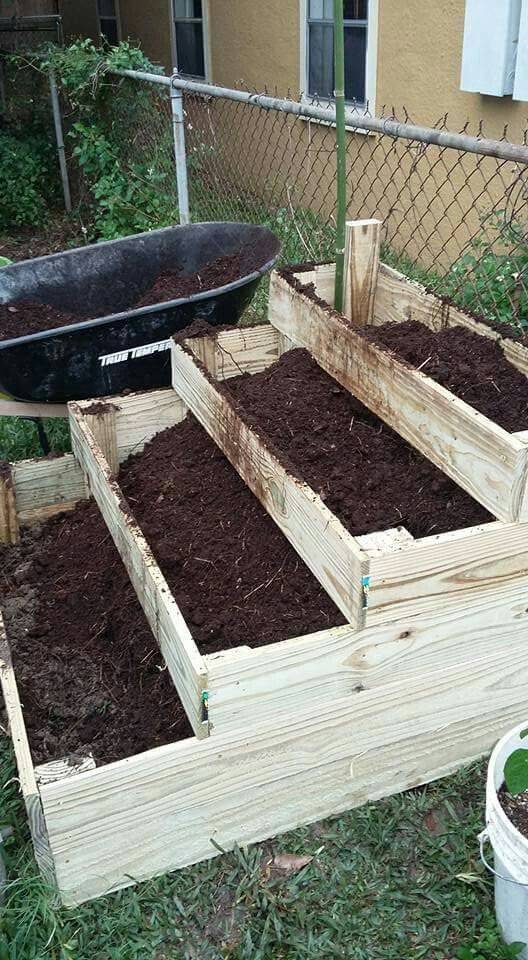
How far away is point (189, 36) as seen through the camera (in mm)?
10266

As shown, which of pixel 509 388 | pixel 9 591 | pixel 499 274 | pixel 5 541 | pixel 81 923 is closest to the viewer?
pixel 81 923

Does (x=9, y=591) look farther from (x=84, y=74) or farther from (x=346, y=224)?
(x=84, y=74)

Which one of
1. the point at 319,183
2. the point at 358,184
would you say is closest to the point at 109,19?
the point at 319,183

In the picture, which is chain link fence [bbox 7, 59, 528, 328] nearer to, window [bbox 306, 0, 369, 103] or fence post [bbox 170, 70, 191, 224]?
fence post [bbox 170, 70, 191, 224]

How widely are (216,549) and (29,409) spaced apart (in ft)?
4.10

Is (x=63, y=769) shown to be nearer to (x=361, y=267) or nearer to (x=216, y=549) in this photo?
(x=216, y=549)

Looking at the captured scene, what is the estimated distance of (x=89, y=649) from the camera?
2.65m

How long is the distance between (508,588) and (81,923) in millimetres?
1371

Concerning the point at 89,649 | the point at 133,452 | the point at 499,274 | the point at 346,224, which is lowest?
the point at 89,649

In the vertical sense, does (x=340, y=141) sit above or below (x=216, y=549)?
above

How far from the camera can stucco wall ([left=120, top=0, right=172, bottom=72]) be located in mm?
10773

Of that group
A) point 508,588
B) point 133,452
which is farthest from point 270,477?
point 133,452

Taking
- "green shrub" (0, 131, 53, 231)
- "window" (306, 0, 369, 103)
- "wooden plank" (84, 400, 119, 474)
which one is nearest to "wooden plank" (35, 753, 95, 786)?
"wooden plank" (84, 400, 119, 474)

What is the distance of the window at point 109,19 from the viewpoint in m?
12.8
